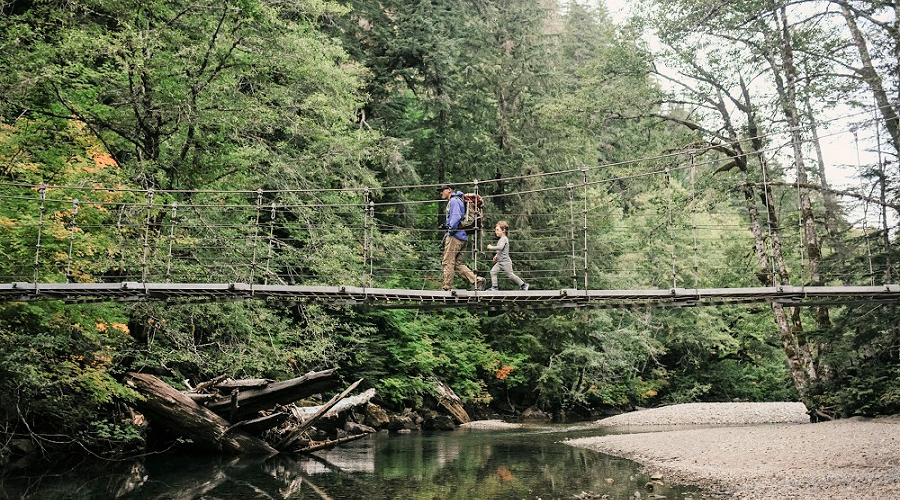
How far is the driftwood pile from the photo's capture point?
10.4 metres

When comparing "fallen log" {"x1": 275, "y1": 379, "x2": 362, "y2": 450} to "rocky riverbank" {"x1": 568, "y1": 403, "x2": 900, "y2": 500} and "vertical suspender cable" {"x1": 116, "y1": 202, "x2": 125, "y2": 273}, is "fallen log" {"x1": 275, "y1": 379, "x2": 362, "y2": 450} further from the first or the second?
"rocky riverbank" {"x1": 568, "y1": 403, "x2": 900, "y2": 500}

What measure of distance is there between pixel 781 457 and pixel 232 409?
7.03 metres

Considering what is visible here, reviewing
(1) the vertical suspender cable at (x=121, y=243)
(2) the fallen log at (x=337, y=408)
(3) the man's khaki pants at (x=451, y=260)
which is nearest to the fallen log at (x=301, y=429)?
(2) the fallen log at (x=337, y=408)

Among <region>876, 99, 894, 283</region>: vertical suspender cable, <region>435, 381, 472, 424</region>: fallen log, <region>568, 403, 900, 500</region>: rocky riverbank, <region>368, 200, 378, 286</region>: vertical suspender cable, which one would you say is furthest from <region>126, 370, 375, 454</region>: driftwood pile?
<region>876, 99, 894, 283</region>: vertical suspender cable

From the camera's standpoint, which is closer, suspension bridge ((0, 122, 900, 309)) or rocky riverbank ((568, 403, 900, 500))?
rocky riverbank ((568, 403, 900, 500))

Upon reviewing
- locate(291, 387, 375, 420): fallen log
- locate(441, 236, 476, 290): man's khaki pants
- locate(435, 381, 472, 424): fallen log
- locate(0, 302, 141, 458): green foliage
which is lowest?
locate(435, 381, 472, 424): fallen log

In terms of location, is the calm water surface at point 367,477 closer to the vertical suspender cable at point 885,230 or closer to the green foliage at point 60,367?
the green foliage at point 60,367

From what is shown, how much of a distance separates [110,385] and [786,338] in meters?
11.4

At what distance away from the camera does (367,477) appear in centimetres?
895

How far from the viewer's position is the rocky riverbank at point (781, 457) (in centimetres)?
706

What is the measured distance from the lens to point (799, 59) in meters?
14.1

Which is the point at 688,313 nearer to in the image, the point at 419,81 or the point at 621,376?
the point at 621,376

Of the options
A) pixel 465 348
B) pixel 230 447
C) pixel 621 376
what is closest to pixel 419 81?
pixel 465 348

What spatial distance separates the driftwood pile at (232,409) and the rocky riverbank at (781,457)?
174 inches
